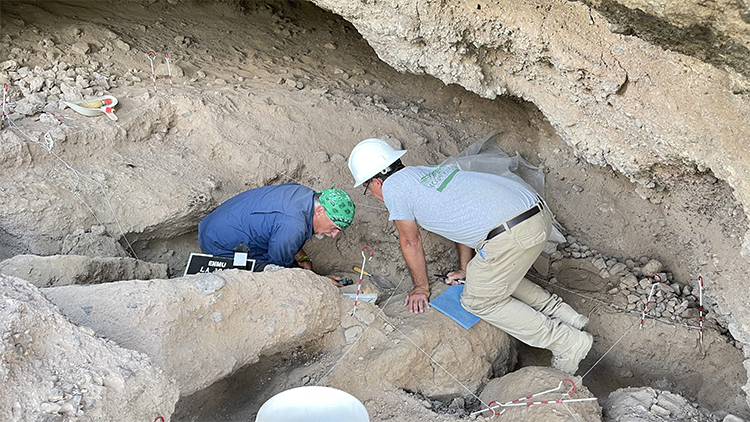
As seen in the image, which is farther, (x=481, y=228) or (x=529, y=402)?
(x=481, y=228)

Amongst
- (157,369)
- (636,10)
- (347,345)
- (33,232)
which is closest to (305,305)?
(347,345)

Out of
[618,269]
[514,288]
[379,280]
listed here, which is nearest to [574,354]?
[514,288]

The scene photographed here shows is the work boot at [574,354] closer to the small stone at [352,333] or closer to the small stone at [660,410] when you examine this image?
the small stone at [660,410]

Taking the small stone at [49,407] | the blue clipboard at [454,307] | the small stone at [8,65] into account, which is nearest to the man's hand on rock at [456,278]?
the blue clipboard at [454,307]

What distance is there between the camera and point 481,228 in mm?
3199

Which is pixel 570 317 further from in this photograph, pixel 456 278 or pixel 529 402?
pixel 529 402

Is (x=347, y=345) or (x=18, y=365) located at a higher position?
(x=18, y=365)

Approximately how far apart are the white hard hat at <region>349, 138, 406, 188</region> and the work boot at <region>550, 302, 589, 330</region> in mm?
1408

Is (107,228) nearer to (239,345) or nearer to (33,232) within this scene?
(33,232)

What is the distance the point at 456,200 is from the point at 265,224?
1169 mm

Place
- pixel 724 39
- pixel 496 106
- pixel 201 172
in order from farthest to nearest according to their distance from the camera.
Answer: pixel 496 106 → pixel 201 172 → pixel 724 39

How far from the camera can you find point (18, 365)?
1.79m

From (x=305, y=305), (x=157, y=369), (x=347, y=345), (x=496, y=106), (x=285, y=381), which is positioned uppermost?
(x=496, y=106)

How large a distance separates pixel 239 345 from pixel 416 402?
996 mm
